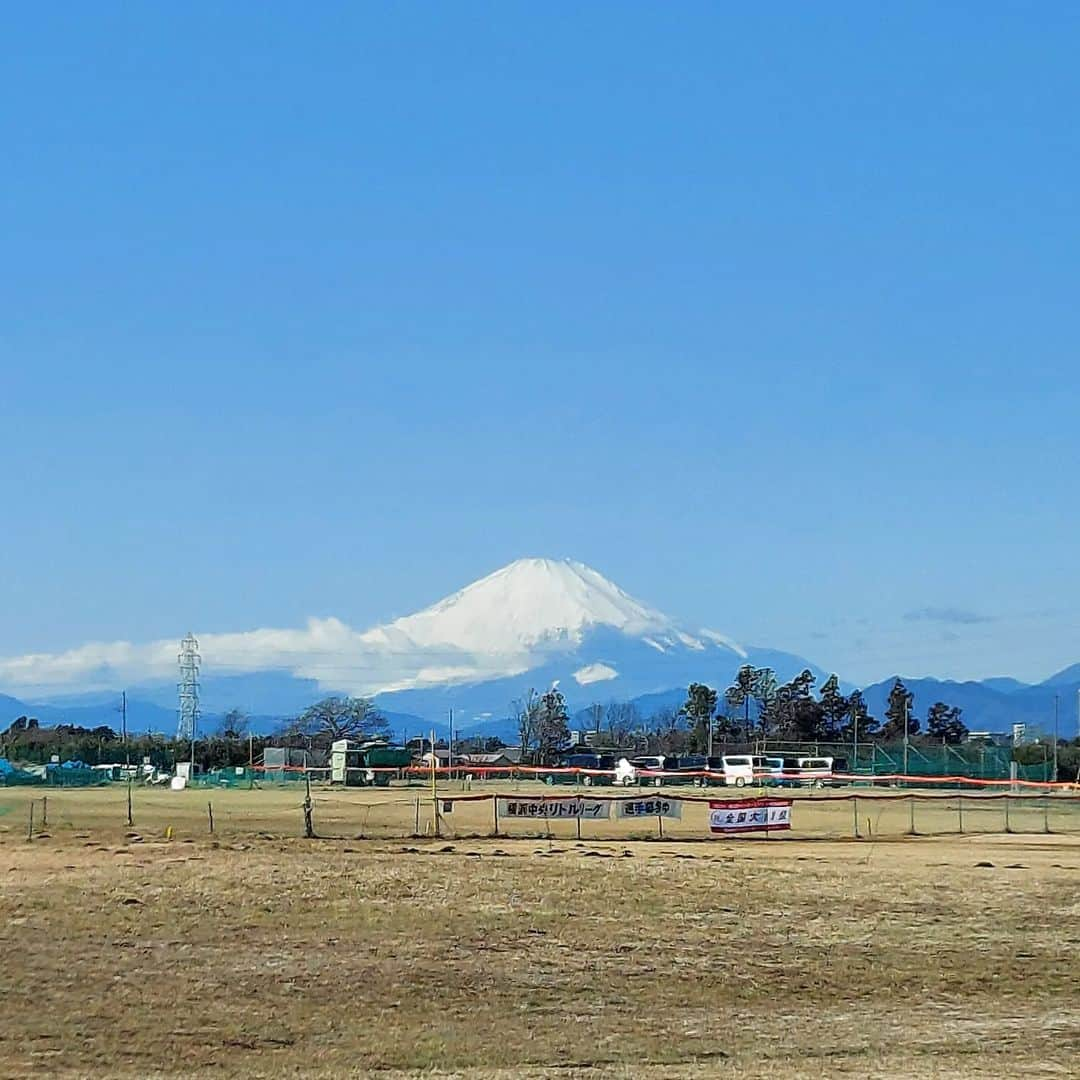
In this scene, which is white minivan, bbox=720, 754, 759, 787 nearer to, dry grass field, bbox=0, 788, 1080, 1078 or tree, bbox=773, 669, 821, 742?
dry grass field, bbox=0, 788, 1080, 1078

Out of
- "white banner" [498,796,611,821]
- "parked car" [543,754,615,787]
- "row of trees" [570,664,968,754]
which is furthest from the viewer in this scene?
"row of trees" [570,664,968,754]

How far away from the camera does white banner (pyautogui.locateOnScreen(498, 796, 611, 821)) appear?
47281 mm

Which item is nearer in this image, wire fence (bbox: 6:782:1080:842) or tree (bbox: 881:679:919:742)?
wire fence (bbox: 6:782:1080:842)

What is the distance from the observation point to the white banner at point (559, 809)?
155 feet

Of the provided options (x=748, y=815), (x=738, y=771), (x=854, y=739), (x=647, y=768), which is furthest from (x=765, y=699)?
(x=748, y=815)

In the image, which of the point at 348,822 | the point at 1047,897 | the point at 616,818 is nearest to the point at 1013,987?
the point at 1047,897

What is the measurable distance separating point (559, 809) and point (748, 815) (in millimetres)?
5549

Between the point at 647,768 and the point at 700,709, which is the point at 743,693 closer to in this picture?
the point at 700,709

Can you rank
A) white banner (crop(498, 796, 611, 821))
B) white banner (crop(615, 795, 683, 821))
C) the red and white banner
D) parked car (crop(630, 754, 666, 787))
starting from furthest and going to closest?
parked car (crop(630, 754, 666, 787)) → the red and white banner → white banner (crop(615, 795, 683, 821)) → white banner (crop(498, 796, 611, 821))

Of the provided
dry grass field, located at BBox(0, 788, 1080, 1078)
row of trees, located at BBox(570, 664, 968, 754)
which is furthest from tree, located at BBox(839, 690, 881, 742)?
dry grass field, located at BBox(0, 788, 1080, 1078)

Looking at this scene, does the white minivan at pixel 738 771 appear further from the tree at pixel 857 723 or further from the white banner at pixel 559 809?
the tree at pixel 857 723

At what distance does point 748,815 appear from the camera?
48.9 meters

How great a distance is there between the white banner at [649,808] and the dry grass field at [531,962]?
19.6 ft

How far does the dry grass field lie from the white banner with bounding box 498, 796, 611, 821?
5.67m
